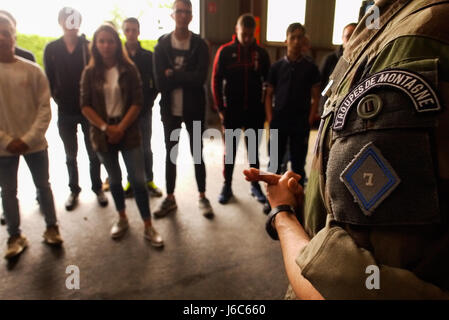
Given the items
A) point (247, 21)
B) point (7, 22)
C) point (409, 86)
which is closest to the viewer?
point (409, 86)

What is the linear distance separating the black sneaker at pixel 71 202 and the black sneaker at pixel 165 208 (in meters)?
0.80

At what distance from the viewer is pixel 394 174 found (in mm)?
419

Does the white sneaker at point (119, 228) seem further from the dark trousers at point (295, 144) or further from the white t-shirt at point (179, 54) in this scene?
the dark trousers at point (295, 144)

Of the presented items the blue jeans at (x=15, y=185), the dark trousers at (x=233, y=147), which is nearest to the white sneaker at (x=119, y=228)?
the blue jeans at (x=15, y=185)

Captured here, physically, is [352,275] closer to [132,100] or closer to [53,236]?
[132,100]

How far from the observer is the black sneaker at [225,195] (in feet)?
9.64

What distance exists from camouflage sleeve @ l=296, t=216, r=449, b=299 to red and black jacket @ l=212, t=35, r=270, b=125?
2428 millimetres

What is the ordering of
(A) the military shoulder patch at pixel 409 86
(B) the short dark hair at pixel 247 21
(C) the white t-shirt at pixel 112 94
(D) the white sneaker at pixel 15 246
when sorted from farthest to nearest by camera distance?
(B) the short dark hair at pixel 247 21, (C) the white t-shirt at pixel 112 94, (D) the white sneaker at pixel 15 246, (A) the military shoulder patch at pixel 409 86

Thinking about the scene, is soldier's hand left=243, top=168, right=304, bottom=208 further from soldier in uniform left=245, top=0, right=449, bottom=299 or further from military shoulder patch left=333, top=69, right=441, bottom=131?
military shoulder patch left=333, top=69, right=441, bottom=131

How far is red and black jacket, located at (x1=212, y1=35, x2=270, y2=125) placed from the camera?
9.12 feet

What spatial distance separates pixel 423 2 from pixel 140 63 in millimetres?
2860

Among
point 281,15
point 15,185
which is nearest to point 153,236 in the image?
point 15,185

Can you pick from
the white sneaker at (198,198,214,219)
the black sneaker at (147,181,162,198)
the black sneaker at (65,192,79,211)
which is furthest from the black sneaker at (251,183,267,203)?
the black sneaker at (65,192,79,211)

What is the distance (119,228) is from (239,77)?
1709 millimetres
